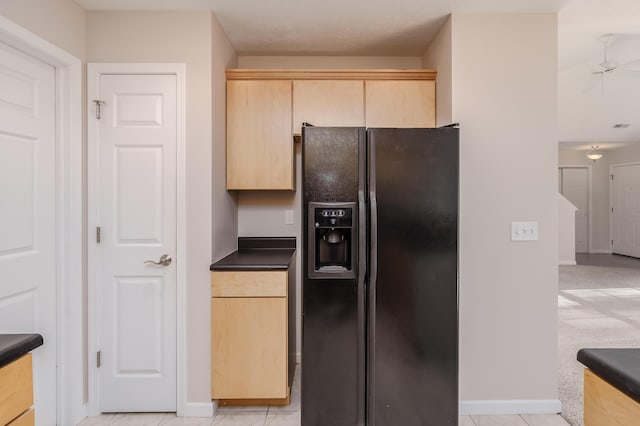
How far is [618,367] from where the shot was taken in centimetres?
95

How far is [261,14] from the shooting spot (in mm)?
2355

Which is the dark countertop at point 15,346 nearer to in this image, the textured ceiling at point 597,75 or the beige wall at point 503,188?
the beige wall at point 503,188

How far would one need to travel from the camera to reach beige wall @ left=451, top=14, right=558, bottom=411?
2.34 m

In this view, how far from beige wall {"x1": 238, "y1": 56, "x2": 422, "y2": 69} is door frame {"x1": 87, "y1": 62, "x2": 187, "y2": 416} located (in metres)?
0.89

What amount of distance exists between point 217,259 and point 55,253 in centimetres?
91

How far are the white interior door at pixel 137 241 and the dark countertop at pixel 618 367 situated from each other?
212cm

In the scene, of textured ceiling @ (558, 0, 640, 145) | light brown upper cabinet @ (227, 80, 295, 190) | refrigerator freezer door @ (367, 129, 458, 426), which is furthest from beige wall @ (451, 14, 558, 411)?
light brown upper cabinet @ (227, 80, 295, 190)

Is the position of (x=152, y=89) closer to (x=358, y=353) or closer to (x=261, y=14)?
(x=261, y=14)

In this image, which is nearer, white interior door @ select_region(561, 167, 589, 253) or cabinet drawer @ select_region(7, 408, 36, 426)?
cabinet drawer @ select_region(7, 408, 36, 426)

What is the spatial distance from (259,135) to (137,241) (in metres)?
1.08

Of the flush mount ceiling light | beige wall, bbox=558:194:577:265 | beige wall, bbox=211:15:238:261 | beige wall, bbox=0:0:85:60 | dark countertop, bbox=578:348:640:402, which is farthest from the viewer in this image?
the flush mount ceiling light

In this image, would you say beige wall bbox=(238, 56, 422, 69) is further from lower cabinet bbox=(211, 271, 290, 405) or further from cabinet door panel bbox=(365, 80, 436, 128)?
lower cabinet bbox=(211, 271, 290, 405)

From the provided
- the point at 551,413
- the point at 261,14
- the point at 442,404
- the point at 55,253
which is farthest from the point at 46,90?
the point at 551,413

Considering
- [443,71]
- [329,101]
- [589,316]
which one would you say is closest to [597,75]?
[589,316]
